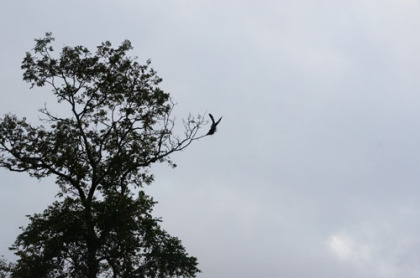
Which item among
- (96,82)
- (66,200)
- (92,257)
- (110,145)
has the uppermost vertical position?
(96,82)

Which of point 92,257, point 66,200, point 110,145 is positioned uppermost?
point 110,145

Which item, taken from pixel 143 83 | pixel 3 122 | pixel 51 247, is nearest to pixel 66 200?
pixel 51 247

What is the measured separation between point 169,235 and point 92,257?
11.9 ft

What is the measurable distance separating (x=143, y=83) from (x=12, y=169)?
7.54 meters

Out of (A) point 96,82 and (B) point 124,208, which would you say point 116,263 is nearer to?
(B) point 124,208

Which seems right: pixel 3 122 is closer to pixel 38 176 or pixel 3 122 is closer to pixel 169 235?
pixel 38 176

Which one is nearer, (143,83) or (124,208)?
(124,208)

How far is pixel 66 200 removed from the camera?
94.1ft

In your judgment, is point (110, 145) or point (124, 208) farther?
point (110, 145)

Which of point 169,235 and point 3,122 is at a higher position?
point 3,122

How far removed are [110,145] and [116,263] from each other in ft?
18.8

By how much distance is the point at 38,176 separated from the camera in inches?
1183

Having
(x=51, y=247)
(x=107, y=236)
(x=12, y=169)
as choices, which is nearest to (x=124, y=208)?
(x=107, y=236)

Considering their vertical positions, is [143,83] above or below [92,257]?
above
